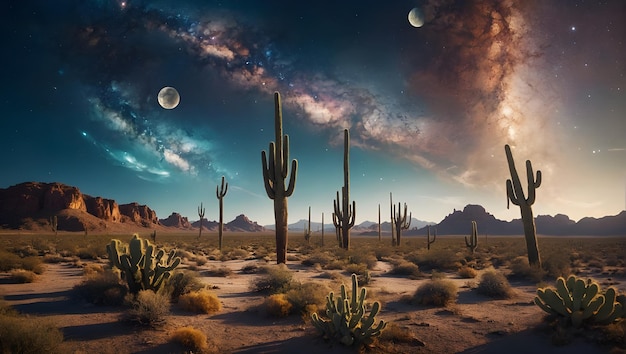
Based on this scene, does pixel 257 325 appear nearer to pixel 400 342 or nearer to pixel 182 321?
pixel 182 321

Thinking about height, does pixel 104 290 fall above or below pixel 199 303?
above

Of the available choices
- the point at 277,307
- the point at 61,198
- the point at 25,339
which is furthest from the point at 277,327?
the point at 61,198

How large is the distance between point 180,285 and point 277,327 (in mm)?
3789

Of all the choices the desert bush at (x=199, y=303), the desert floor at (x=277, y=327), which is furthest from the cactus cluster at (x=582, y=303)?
the desert bush at (x=199, y=303)

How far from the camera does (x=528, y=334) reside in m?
7.33

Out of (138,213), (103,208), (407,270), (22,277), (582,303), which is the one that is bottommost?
(407,270)

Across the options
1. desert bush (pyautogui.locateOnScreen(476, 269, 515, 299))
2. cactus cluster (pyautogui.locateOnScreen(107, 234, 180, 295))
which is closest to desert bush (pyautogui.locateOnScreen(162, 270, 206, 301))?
cactus cluster (pyautogui.locateOnScreen(107, 234, 180, 295))

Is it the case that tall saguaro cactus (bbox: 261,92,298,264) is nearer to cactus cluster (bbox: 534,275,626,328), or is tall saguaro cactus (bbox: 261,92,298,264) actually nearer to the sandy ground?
the sandy ground

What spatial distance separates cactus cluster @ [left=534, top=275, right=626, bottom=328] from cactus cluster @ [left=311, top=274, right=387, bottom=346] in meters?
4.06

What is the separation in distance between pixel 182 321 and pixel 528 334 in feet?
25.5

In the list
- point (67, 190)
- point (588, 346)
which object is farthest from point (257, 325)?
point (67, 190)

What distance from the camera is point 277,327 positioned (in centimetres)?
775

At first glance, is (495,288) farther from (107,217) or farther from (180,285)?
(107,217)

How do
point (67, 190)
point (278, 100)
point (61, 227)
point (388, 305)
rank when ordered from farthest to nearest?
point (67, 190)
point (61, 227)
point (278, 100)
point (388, 305)
